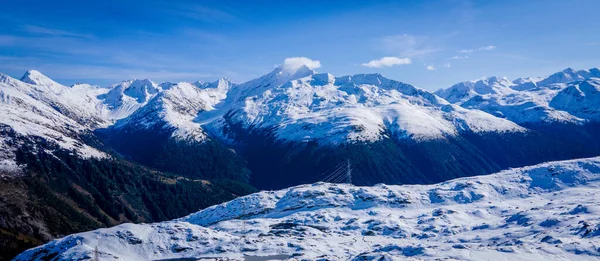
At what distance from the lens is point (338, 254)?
17050cm

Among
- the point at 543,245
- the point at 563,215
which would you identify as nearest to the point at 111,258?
the point at 543,245

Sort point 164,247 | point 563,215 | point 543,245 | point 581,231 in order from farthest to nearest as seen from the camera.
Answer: point 563,215
point 164,247
point 581,231
point 543,245

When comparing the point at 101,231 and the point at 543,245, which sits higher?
the point at 101,231

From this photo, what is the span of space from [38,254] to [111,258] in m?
32.2

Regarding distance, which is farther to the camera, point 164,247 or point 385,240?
point 385,240

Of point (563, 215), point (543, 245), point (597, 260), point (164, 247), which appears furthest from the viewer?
point (563, 215)

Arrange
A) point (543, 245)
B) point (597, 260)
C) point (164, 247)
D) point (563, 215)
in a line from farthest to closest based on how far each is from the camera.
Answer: point (563, 215) < point (164, 247) < point (543, 245) < point (597, 260)

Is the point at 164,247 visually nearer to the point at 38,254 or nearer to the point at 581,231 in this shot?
the point at 38,254

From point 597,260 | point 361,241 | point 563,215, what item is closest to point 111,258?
point 361,241

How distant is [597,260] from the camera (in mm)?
132750

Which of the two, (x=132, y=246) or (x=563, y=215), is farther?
(x=563, y=215)

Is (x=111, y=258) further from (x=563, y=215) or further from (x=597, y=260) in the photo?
(x=563, y=215)

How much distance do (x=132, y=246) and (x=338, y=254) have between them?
246 ft

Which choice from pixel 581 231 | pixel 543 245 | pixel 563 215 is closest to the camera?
pixel 543 245
